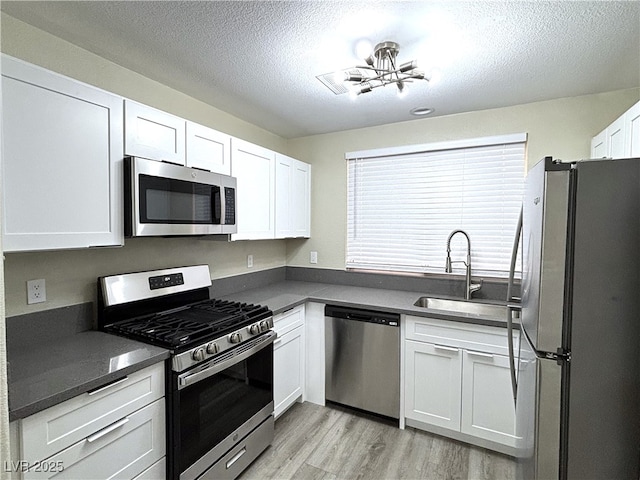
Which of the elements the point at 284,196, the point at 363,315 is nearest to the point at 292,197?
the point at 284,196

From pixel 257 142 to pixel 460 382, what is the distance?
101 inches

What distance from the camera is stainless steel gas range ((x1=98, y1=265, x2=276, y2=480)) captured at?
5.06 ft

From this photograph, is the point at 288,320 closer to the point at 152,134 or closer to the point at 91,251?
the point at 91,251

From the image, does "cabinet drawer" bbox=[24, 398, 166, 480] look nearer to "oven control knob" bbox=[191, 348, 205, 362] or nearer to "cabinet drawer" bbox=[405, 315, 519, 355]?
"oven control knob" bbox=[191, 348, 205, 362]

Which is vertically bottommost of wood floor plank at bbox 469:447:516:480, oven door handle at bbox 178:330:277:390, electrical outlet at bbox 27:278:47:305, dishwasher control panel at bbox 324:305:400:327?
wood floor plank at bbox 469:447:516:480

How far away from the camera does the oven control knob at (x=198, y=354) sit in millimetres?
1575

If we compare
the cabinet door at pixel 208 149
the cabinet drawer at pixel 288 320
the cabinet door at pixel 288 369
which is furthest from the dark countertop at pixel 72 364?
the cabinet door at pixel 208 149

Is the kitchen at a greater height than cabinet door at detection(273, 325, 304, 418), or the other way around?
the kitchen

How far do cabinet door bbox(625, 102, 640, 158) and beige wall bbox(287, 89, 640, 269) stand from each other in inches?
24.9

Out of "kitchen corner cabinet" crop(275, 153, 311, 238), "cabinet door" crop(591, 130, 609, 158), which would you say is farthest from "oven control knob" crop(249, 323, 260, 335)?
"cabinet door" crop(591, 130, 609, 158)

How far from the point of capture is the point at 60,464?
3.80 ft

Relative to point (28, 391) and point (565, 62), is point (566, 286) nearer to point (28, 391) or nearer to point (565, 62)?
point (565, 62)

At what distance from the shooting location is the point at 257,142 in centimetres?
304

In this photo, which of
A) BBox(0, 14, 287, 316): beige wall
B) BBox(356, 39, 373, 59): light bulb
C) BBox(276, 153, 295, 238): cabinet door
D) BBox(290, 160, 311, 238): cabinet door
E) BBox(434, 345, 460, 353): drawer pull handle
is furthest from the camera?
BBox(290, 160, 311, 238): cabinet door
